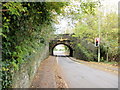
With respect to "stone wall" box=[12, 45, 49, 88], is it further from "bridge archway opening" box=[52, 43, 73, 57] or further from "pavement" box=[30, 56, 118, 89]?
"bridge archway opening" box=[52, 43, 73, 57]

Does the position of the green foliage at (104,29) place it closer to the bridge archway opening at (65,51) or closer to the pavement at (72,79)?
the pavement at (72,79)

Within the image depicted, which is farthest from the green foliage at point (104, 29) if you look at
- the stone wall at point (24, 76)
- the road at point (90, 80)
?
the stone wall at point (24, 76)

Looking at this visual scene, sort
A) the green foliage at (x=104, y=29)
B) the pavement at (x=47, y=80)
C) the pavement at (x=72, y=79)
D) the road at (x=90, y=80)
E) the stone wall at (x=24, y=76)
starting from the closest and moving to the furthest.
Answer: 1. the stone wall at (x=24, y=76)
2. the pavement at (x=47, y=80)
3. the pavement at (x=72, y=79)
4. the road at (x=90, y=80)
5. the green foliage at (x=104, y=29)

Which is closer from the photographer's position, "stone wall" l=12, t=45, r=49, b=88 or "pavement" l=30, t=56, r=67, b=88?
"stone wall" l=12, t=45, r=49, b=88

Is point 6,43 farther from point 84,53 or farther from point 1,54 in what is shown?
point 84,53

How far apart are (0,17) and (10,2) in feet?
1.15

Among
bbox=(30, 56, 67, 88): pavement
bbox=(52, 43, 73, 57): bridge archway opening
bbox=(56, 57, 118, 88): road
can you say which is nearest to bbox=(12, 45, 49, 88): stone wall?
bbox=(30, 56, 67, 88): pavement

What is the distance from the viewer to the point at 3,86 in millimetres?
2051

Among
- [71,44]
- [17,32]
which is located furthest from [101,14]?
[17,32]

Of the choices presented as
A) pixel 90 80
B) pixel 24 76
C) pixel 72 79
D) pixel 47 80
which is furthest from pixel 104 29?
pixel 24 76

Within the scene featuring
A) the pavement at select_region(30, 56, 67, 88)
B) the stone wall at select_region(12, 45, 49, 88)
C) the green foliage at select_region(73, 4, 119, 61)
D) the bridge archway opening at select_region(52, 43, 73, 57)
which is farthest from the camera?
the bridge archway opening at select_region(52, 43, 73, 57)

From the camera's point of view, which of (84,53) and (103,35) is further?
(84,53)

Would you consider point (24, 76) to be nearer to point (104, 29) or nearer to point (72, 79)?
point (72, 79)

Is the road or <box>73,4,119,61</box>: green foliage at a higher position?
<box>73,4,119,61</box>: green foliage
